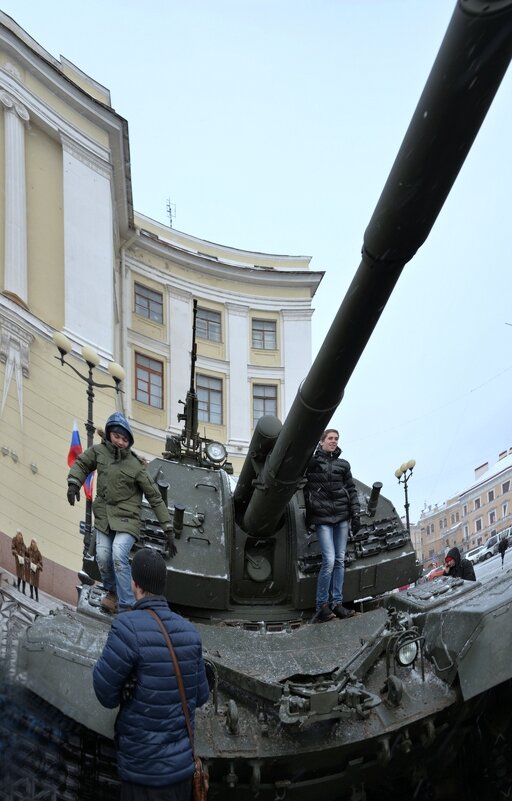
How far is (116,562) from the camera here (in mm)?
5672

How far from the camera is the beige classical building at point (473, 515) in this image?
35.2 metres

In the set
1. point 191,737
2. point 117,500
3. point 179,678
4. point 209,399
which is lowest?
point 191,737

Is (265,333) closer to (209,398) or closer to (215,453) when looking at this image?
(209,398)

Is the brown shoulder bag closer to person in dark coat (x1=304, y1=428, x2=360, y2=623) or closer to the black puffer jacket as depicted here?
person in dark coat (x1=304, y1=428, x2=360, y2=623)

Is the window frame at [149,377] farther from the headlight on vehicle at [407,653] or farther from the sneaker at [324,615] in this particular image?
the headlight on vehicle at [407,653]

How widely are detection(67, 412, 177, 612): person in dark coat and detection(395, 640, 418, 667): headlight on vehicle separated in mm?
1805

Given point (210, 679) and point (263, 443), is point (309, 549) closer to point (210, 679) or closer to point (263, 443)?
point (263, 443)

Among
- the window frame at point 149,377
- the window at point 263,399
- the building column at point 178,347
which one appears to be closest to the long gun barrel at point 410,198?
the window frame at point 149,377

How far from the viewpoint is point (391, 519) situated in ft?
23.8

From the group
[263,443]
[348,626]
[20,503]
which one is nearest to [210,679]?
[348,626]

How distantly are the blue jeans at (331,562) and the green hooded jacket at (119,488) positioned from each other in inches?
46.5

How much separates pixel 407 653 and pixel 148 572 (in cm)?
185

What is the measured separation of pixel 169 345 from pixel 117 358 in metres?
2.34

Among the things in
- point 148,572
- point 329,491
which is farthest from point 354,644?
point 148,572
